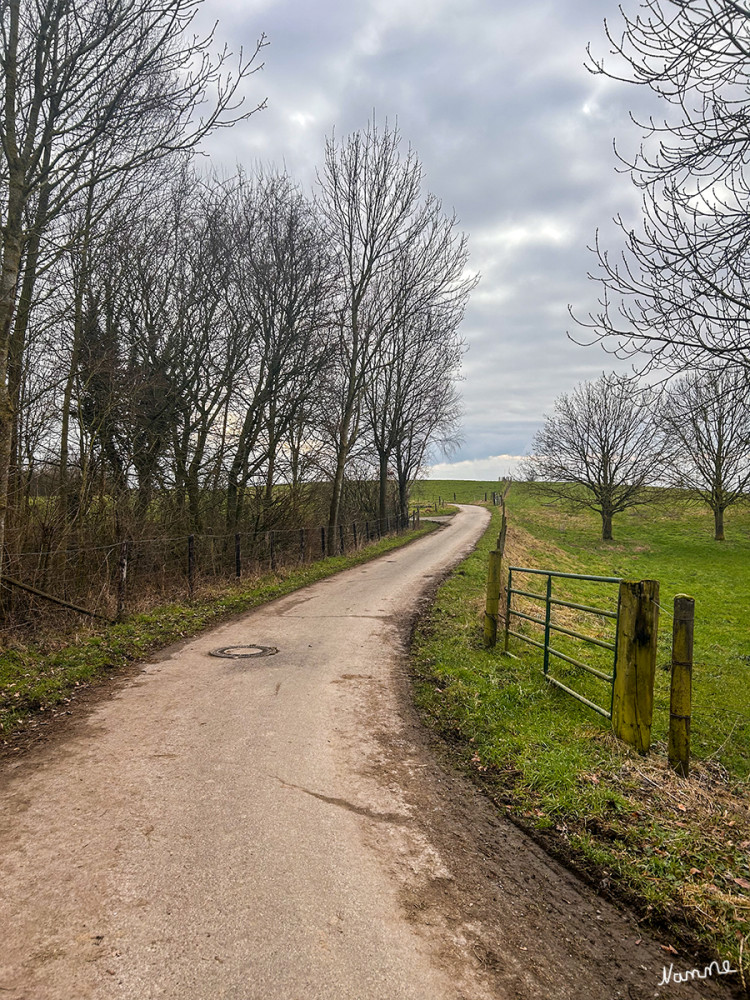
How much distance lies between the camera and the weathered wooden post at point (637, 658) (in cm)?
478

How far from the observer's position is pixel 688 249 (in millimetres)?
5348

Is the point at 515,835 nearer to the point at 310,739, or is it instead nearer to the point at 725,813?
the point at 725,813

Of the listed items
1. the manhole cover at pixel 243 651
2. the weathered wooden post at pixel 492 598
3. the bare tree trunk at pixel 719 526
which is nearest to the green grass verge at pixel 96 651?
the manhole cover at pixel 243 651

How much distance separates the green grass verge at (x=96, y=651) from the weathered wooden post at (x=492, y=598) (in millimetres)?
4649

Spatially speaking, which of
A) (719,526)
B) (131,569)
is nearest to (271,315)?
(131,569)

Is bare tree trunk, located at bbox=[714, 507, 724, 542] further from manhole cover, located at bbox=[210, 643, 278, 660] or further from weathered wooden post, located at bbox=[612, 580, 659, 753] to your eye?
weathered wooden post, located at bbox=[612, 580, 659, 753]

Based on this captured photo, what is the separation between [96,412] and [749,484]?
31269mm

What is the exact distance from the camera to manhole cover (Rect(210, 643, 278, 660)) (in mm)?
7828

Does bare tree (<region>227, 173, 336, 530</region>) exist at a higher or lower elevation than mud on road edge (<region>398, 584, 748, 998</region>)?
higher

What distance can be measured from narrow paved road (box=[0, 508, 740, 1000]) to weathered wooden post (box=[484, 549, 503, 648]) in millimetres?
3158

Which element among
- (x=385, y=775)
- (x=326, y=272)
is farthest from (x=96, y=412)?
(x=385, y=775)

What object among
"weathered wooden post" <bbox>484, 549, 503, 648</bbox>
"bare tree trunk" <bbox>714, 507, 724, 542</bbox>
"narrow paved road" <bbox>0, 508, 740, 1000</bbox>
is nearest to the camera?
"narrow paved road" <bbox>0, 508, 740, 1000</bbox>

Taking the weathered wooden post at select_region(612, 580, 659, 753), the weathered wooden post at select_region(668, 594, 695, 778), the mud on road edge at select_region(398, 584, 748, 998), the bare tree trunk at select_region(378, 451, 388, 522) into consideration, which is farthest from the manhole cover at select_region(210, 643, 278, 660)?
the bare tree trunk at select_region(378, 451, 388, 522)

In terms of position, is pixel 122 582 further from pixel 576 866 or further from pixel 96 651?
pixel 576 866
